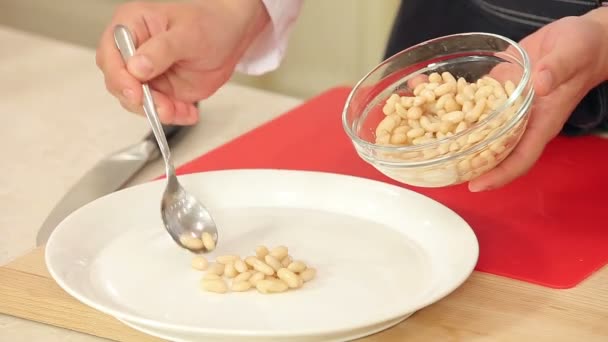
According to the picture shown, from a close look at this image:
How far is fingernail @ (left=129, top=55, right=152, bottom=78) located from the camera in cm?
93

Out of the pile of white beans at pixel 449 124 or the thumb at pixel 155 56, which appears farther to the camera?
the thumb at pixel 155 56

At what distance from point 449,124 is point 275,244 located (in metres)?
0.19

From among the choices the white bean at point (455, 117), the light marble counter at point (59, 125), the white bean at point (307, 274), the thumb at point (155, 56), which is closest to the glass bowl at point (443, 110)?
the white bean at point (455, 117)

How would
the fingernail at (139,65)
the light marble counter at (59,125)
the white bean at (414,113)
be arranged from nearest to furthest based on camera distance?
the white bean at (414,113)
the fingernail at (139,65)
the light marble counter at (59,125)

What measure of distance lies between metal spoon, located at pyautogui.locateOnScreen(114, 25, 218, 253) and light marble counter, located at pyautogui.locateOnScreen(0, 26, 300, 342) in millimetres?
155

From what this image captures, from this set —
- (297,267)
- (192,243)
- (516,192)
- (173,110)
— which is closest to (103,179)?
(173,110)

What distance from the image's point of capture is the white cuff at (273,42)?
3.74 ft

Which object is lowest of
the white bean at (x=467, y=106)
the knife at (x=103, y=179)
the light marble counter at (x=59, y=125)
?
the light marble counter at (x=59, y=125)

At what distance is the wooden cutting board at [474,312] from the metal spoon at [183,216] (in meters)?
0.11

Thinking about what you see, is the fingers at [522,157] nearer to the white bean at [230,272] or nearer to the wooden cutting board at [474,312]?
the wooden cutting board at [474,312]

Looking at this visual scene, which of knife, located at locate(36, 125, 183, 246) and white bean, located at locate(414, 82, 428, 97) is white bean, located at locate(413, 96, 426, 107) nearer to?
white bean, located at locate(414, 82, 428, 97)

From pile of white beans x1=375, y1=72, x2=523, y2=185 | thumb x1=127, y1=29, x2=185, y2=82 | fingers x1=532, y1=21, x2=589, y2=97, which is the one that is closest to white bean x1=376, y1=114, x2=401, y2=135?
pile of white beans x1=375, y1=72, x2=523, y2=185

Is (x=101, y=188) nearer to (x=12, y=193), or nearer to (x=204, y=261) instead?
(x=12, y=193)

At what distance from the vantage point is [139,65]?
93 centimetres
